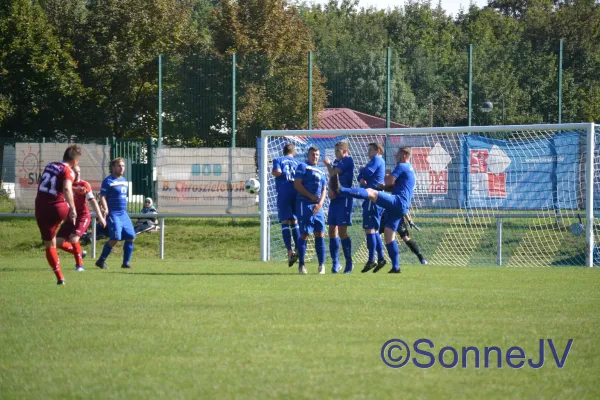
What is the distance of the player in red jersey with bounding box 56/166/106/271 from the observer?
14828 millimetres

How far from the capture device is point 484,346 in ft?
22.9

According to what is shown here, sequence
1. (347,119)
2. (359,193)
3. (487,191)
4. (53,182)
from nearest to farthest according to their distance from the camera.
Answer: (53,182)
(359,193)
(487,191)
(347,119)

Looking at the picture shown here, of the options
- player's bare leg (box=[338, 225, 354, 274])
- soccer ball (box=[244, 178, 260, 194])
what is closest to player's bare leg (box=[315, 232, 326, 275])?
player's bare leg (box=[338, 225, 354, 274])

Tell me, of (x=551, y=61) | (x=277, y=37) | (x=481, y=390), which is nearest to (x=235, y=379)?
(x=481, y=390)

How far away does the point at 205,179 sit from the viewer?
2262 cm

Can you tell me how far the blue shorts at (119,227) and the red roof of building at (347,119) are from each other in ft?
41.6

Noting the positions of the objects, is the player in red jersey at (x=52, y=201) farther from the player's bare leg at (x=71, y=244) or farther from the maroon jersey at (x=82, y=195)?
the maroon jersey at (x=82, y=195)

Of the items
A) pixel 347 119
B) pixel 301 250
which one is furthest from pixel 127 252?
pixel 347 119

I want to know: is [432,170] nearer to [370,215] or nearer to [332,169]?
[370,215]

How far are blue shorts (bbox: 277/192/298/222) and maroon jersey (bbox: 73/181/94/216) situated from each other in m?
3.24

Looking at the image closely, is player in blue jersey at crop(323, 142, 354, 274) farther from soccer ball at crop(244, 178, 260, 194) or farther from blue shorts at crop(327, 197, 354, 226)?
soccer ball at crop(244, 178, 260, 194)

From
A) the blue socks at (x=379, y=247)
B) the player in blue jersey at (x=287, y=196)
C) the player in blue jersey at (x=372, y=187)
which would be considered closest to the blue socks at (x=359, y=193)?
the player in blue jersey at (x=372, y=187)

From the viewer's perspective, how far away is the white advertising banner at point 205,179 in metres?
22.5

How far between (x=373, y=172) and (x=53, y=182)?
5.02 meters
